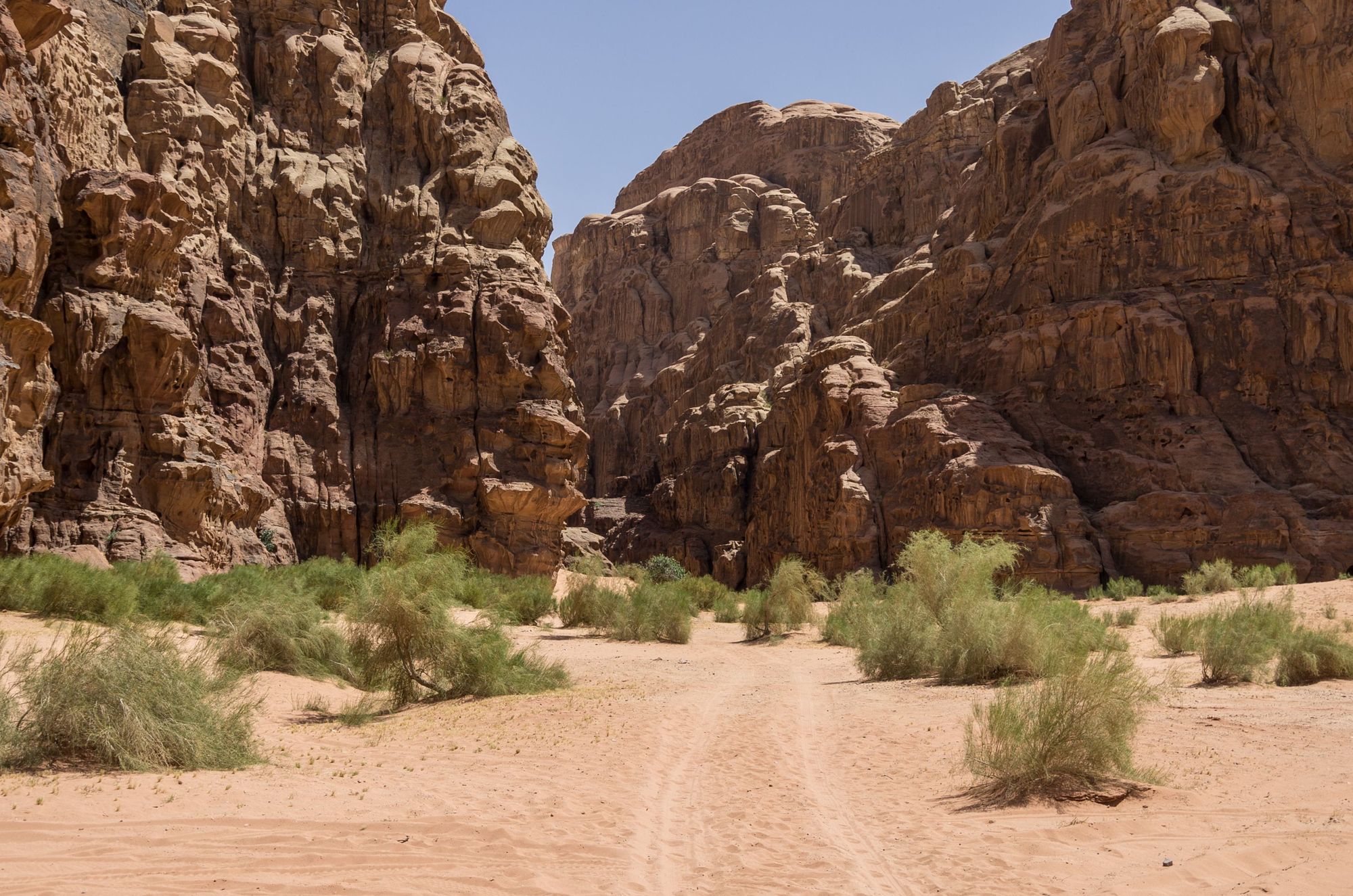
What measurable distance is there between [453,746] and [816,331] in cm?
6179

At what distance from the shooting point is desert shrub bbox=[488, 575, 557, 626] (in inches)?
1079

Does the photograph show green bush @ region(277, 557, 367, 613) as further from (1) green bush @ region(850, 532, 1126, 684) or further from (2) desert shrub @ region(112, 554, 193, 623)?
(1) green bush @ region(850, 532, 1126, 684)

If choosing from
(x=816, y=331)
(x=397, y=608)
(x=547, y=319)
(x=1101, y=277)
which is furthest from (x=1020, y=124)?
(x=397, y=608)

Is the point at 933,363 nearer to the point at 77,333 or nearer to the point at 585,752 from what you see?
the point at 77,333

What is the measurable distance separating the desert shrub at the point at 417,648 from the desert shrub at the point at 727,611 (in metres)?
20.9

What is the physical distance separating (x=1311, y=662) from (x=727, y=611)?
24.0 meters

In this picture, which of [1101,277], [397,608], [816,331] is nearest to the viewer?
[397,608]

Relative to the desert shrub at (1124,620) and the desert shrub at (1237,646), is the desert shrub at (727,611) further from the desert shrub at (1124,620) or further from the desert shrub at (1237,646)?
the desert shrub at (1237,646)

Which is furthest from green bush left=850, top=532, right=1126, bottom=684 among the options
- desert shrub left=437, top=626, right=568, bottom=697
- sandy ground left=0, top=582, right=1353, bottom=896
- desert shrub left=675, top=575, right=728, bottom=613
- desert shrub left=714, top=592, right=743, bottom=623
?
desert shrub left=675, top=575, right=728, bottom=613

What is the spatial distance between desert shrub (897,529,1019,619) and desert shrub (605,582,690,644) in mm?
6031

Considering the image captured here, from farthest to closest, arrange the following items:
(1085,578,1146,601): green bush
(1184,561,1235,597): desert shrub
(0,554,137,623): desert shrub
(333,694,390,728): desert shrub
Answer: (1085,578,1146,601): green bush
(1184,561,1235,597): desert shrub
(0,554,137,623): desert shrub
(333,694,390,728): desert shrub

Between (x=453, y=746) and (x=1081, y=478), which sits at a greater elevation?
(x=1081, y=478)

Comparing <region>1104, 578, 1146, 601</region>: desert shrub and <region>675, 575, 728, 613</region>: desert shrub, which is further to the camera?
<region>675, 575, 728, 613</region>: desert shrub

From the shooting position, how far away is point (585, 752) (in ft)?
36.2
